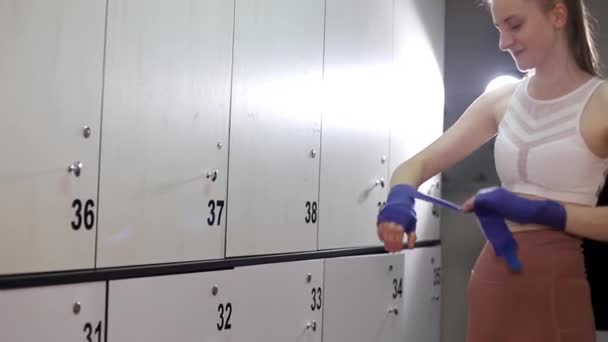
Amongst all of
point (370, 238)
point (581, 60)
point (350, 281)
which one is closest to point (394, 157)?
point (370, 238)

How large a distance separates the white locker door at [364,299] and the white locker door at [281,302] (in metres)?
0.08

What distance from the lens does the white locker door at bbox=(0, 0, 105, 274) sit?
132 centimetres

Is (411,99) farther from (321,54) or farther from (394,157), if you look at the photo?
(321,54)

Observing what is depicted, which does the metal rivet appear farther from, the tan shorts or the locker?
the locker

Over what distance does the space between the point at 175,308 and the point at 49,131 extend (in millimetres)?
581

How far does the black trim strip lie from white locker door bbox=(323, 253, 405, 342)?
114 mm

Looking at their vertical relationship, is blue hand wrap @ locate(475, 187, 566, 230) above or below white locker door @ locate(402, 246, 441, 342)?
above

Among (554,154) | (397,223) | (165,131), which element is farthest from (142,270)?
(554,154)

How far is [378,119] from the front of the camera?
8.91ft

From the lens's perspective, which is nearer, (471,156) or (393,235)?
(393,235)

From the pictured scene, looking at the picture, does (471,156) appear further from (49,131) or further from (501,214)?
(49,131)

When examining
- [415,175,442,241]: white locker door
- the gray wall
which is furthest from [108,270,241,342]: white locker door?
the gray wall

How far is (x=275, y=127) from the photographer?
6.86ft

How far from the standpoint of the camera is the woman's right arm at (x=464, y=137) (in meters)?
1.33
